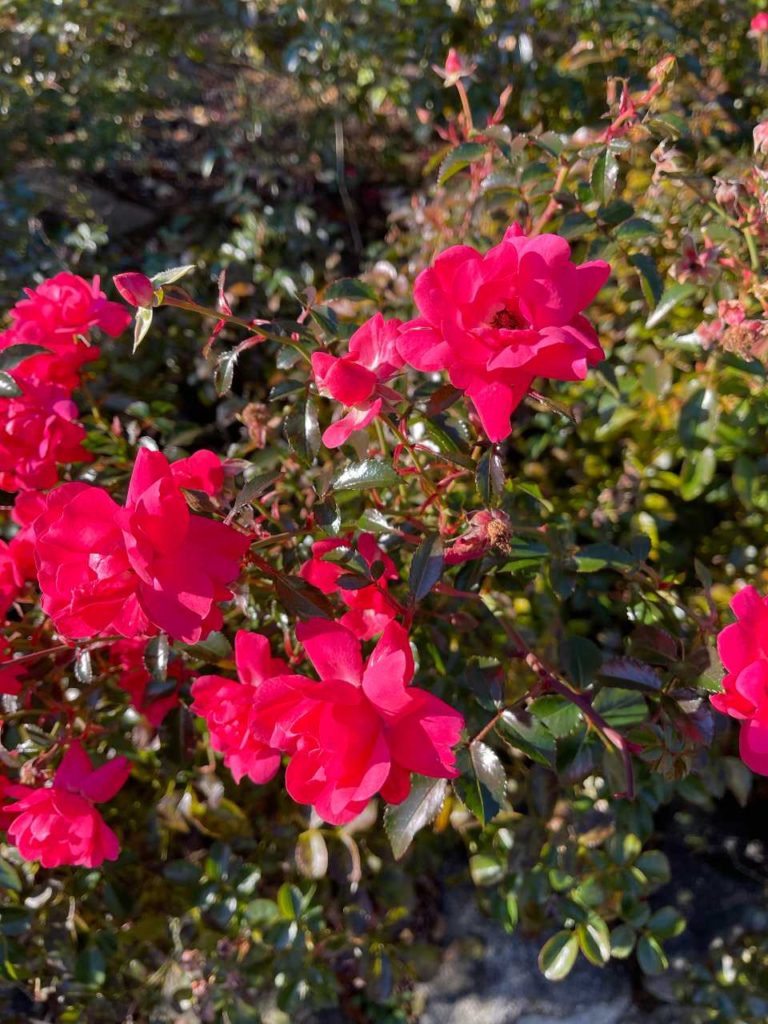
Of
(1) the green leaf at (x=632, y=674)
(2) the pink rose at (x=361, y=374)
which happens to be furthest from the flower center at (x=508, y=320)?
(1) the green leaf at (x=632, y=674)

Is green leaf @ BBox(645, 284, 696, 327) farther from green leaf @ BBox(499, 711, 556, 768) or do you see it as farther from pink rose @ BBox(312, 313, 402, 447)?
green leaf @ BBox(499, 711, 556, 768)

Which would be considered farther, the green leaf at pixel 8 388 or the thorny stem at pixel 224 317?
the green leaf at pixel 8 388

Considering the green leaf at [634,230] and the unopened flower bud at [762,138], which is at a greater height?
the unopened flower bud at [762,138]

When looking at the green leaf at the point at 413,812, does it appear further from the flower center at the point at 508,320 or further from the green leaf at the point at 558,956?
the green leaf at the point at 558,956

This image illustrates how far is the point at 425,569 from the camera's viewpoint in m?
0.84

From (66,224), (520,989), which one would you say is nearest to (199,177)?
(66,224)

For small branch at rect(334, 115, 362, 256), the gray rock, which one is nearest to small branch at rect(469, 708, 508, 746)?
the gray rock

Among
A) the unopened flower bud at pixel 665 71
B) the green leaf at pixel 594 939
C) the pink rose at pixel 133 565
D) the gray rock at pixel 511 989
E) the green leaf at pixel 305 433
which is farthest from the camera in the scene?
the gray rock at pixel 511 989

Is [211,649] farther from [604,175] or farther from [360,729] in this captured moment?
[604,175]

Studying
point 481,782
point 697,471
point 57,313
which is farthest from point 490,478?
point 697,471

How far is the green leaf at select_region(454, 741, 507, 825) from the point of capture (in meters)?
0.88

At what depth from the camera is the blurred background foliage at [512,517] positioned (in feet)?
3.74

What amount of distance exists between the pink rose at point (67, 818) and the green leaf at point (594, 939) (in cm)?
81

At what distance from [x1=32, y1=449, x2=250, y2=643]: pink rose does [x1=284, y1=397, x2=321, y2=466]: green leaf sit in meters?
0.21
